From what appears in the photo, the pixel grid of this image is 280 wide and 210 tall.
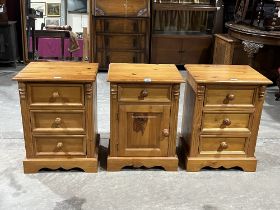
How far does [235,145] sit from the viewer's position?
242cm

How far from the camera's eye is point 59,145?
230cm

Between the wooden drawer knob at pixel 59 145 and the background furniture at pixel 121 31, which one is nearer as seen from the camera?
the wooden drawer knob at pixel 59 145

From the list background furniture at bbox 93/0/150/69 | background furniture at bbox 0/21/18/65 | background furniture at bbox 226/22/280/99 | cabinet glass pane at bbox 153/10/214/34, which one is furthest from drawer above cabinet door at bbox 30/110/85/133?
cabinet glass pane at bbox 153/10/214/34

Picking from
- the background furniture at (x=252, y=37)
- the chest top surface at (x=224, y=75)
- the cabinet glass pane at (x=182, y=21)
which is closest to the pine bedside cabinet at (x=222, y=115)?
the chest top surface at (x=224, y=75)

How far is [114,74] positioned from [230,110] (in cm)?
79

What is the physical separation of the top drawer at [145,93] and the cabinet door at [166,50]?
115 inches

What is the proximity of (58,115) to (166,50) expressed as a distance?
3108mm

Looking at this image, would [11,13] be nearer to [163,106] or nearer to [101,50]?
[101,50]

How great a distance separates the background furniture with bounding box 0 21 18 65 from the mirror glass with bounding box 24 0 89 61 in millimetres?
282

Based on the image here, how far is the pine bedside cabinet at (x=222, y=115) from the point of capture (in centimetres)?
224

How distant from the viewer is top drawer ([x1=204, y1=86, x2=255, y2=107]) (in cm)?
225

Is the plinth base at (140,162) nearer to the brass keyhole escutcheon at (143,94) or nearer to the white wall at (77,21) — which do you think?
the brass keyhole escutcheon at (143,94)

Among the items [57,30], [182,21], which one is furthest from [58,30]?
[182,21]

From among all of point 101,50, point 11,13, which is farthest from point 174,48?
point 11,13
